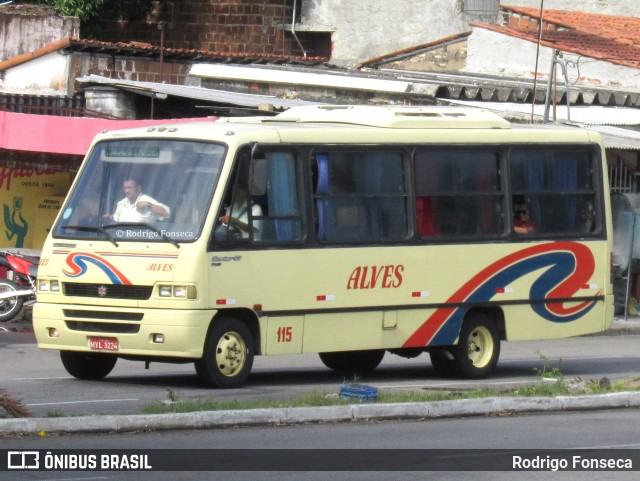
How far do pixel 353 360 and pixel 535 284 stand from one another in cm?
213

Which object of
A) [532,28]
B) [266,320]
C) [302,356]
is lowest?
[302,356]

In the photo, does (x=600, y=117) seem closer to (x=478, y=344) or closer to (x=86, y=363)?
(x=478, y=344)

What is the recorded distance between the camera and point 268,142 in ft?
45.8

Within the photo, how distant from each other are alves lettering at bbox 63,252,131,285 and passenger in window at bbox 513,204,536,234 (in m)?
4.63

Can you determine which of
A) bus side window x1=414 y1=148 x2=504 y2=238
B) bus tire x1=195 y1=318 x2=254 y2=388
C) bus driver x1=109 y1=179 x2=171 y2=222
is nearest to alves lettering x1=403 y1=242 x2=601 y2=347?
bus side window x1=414 y1=148 x2=504 y2=238

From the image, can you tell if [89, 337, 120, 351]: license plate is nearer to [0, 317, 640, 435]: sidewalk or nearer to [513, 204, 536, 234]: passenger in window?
[0, 317, 640, 435]: sidewalk

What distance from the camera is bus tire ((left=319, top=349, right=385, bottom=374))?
52.4 feet

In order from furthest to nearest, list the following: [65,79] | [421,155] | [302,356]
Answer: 1. [65,79]
2. [302,356]
3. [421,155]

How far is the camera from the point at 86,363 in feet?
46.6

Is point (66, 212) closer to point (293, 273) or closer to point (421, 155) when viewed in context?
point (293, 273)

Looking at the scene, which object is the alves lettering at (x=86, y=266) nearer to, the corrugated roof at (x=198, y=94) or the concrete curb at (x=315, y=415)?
the concrete curb at (x=315, y=415)

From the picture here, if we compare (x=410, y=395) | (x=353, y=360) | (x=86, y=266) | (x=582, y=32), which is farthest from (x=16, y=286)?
(x=582, y=32)

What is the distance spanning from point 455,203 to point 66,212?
4.09 m

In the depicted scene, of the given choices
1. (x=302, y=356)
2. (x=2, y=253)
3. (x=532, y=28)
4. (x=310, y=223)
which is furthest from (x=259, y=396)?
(x=532, y=28)
